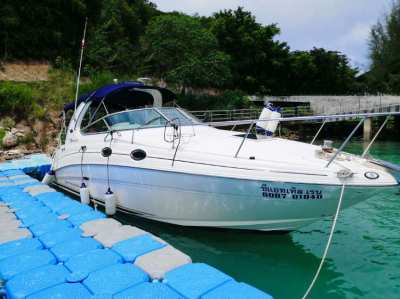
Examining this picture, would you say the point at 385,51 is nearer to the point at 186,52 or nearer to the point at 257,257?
the point at 186,52

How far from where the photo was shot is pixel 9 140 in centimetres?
1539

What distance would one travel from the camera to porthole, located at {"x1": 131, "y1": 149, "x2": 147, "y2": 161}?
5.89 meters

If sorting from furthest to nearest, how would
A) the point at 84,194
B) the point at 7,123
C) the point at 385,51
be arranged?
the point at 385,51 < the point at 7,123 < the point at 84,194

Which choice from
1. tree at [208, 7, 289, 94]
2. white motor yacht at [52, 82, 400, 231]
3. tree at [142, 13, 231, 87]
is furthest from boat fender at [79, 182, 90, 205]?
tree at [208, 7, 289, 94]

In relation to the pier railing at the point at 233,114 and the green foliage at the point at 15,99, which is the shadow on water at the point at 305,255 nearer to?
the green foliage at the point at 15,99

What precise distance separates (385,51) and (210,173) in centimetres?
5092

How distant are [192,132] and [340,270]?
351 centimetres

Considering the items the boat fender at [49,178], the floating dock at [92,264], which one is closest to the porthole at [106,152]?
the floating dock at [92,264]

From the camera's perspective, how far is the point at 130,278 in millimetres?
3535

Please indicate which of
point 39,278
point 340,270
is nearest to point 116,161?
point 39,278

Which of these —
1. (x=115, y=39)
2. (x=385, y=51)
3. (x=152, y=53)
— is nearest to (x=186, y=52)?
(x=152, y=53)

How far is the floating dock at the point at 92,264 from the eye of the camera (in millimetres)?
3283

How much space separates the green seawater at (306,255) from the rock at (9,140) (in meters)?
11.2

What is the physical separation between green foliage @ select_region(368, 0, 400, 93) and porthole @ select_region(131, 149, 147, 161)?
146 ft
